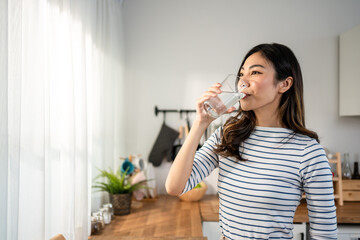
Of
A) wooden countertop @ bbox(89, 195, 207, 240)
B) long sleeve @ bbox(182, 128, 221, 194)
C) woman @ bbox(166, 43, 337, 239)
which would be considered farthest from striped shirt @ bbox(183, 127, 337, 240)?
wooden countertop @ bbox(89, 195, 207, 240)

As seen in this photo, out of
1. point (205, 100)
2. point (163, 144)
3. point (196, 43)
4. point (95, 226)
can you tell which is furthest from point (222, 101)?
point (196, 43)

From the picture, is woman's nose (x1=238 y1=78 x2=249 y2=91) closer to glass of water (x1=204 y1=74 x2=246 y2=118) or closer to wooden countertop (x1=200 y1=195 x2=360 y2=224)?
glass of water (x1=204 y1=74 x2=246 y2=118)

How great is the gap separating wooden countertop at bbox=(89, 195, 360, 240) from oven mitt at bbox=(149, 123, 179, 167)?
1.08ft

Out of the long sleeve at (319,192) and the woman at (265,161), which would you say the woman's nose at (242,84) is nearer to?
the woman at (265,161)

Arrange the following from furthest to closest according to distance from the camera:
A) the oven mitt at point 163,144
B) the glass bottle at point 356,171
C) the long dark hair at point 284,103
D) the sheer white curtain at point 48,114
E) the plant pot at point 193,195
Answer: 1. the oven mitt at point 163,144
2. the glass bottle at point 356,171
3. the plant pot at point 193,195
4. the long dark hair at point 284,103
5. the sheer white curtain at point 48,114

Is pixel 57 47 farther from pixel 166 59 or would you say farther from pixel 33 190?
pixel 166 59

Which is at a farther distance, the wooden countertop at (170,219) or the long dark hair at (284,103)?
the wooden countertop at (170,219)

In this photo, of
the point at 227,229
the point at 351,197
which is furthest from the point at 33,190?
the point at 351,197

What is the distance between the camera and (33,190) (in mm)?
1076

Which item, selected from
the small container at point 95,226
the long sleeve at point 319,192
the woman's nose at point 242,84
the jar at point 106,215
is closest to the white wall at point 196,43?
the jar at point 106,215

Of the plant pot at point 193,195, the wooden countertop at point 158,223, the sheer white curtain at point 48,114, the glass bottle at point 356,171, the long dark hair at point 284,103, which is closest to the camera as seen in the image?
the sheer white curtain at point 48,114

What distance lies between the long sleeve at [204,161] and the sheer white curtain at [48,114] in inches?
21.7

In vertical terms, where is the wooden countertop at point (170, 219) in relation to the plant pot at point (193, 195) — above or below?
below

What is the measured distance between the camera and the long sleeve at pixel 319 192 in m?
0.93
